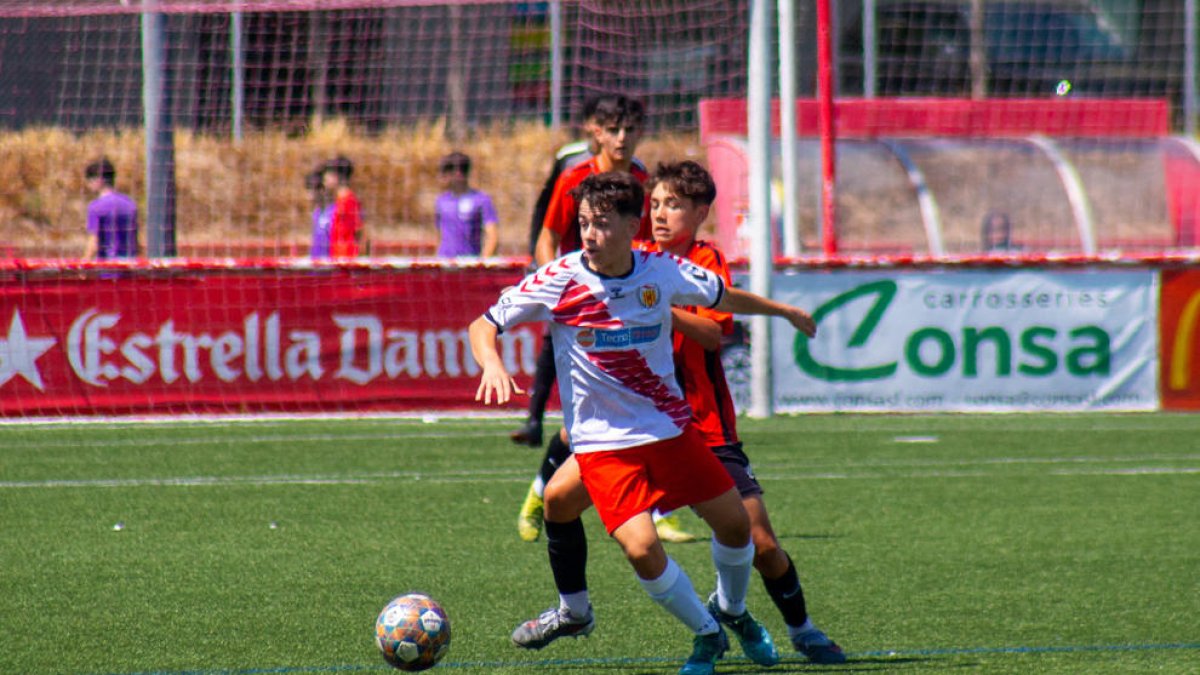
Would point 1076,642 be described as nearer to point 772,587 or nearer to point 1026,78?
point 772,587

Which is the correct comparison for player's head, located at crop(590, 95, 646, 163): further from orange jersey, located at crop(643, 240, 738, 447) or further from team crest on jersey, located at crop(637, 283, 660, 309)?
team crest on jersey, located at crop(637, 283, 660, 309)

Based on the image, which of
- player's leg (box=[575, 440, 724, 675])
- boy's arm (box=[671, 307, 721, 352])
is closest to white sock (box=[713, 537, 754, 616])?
player's leg (box=[575, 440, 724, 675])

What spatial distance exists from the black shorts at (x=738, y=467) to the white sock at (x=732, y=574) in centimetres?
26

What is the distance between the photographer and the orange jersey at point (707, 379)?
564cm

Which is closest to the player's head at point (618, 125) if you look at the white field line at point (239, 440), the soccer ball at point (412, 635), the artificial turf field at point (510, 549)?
the artificial turf field at point (510, 549)

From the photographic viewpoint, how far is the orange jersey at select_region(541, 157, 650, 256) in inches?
305

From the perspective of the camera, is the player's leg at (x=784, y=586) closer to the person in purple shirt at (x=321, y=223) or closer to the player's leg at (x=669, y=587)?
the player's leg at (x=669, y=587)

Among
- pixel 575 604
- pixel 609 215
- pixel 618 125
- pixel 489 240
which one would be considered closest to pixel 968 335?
pixel 489 240

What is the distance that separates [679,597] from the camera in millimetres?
5102

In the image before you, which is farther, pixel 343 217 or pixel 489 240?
pixel 343 217

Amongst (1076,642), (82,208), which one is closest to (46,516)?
(1076,642)

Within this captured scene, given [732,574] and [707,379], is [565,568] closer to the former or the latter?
[732,574]

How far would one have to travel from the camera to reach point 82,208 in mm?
20703

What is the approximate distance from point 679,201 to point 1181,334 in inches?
319
